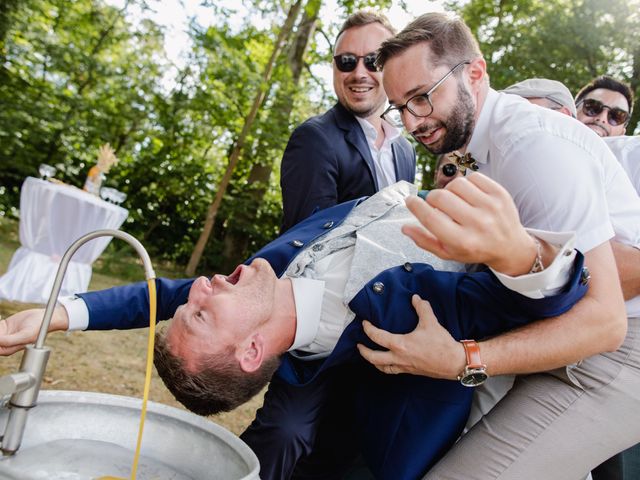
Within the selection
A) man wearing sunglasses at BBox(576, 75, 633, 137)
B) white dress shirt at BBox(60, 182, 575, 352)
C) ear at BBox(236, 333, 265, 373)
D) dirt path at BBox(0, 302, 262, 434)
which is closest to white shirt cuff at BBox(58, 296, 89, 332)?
white dress shirt at BBox(60, 182, 575, 352)

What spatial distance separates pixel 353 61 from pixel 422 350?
5.85ft

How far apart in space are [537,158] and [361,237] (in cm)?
67

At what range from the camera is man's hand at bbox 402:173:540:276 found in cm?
111

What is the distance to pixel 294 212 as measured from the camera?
2.69 meters

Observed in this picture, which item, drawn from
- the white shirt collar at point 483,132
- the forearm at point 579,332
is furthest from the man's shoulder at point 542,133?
the forearm at point 579,332

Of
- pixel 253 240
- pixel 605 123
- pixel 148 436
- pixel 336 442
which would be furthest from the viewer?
pixel 253 240

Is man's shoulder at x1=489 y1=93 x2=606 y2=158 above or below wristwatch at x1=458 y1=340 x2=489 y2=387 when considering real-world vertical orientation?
above

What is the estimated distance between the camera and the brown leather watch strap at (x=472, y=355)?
5.21 feet

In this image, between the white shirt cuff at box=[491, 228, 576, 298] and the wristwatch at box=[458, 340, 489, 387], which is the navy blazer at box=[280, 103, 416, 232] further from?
the white shirt cuff at box=[491, 228, 576, 298]

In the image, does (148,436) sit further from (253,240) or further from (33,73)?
(33,73)

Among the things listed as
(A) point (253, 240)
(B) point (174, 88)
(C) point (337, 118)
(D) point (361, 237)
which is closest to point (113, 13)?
(B) point (174, 88)

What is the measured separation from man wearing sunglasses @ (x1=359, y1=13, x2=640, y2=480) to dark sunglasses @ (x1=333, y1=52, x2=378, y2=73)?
30.4 inches

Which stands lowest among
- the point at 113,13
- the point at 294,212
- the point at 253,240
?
A: the point at 253,240

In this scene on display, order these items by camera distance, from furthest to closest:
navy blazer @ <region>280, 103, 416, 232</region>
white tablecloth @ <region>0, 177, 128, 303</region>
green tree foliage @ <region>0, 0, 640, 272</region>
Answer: green tree foliage @ <region>0, 0, 640, 272</region> → white tablecloth @ <region>0, 177, 128, 303</region> → navy blazer @ <region>280, 103, 416, 232</region>
